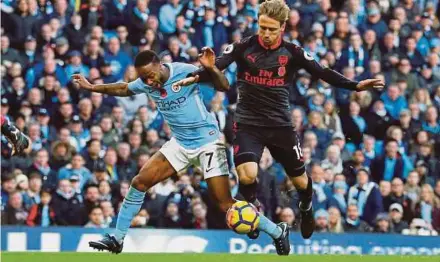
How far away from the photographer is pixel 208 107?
64.5 feet

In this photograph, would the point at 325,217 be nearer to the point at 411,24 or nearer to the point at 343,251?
the point at 343,251

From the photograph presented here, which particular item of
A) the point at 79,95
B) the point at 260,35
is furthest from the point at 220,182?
the point at 79,95

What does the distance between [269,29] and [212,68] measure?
834mm

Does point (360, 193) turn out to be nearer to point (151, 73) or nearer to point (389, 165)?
point (389, 165)

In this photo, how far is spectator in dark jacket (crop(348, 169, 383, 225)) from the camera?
63.4 feet

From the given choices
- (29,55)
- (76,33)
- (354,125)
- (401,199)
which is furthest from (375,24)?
(29,55)

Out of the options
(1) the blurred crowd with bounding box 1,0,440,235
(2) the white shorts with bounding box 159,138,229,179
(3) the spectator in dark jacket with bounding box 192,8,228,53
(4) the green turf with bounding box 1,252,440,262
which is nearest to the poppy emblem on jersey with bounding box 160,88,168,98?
(2) the white shorts with bounding box 159,138,229,179

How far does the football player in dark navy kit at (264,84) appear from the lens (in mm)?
13352

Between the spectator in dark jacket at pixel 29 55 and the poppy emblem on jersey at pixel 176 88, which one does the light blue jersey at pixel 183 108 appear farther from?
the spectator in dark jacket at pixel 29 55

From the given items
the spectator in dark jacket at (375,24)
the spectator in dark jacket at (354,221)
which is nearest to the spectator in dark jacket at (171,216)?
the spectator in dark jacket at (354,221)

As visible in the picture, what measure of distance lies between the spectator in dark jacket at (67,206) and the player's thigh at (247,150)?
15.5 feet

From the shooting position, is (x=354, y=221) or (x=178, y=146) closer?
(x=178, y=146)

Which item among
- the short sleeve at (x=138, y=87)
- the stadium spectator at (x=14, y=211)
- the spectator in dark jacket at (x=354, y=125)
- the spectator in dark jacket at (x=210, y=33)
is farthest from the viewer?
the spectator in dark jacket at (x=210, y=33)

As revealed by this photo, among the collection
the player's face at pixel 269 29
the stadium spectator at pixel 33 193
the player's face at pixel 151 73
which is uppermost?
the player's face at pixel 269 29
